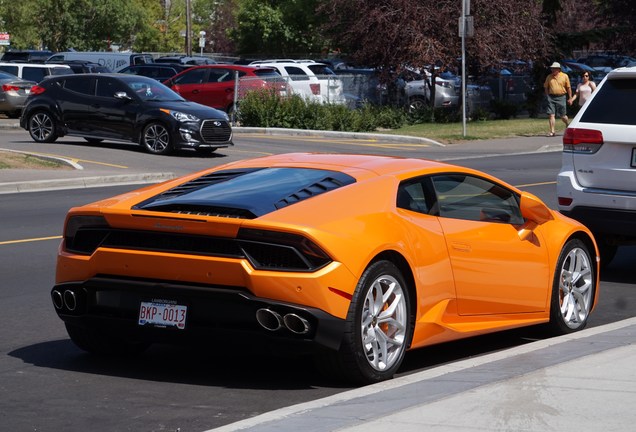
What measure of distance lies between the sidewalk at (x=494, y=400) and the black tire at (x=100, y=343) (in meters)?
1.82

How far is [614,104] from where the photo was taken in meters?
11.3

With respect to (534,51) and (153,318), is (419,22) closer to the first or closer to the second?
(534,51)

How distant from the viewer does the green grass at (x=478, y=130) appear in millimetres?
33406

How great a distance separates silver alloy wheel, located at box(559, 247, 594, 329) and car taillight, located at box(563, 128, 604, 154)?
2.45 metres

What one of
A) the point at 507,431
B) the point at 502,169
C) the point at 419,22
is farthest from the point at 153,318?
the point at 419,22

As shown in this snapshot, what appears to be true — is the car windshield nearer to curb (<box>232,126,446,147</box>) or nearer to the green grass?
curb (<box>232,126,446,147</box>)

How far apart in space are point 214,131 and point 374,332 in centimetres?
1939

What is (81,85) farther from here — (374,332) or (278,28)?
(278,28)

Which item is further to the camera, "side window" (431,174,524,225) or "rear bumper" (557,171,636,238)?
"rear bumper" (557,171,636,238)

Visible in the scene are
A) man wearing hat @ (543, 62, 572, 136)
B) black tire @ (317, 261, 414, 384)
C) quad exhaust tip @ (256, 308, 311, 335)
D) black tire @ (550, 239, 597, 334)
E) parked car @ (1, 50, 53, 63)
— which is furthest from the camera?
parked car @ (1, 50, 53, 63)

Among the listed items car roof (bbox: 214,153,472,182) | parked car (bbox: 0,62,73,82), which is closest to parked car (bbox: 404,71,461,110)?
parked car (bbox: 0,62,73,82)

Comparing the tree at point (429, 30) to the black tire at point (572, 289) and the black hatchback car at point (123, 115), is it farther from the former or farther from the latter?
the black tire at point (572, 289)

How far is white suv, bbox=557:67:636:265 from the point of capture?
36.5 ft

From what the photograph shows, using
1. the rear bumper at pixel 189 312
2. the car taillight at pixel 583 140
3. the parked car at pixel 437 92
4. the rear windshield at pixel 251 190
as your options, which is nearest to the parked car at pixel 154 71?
the parked car at pixel 437 92
